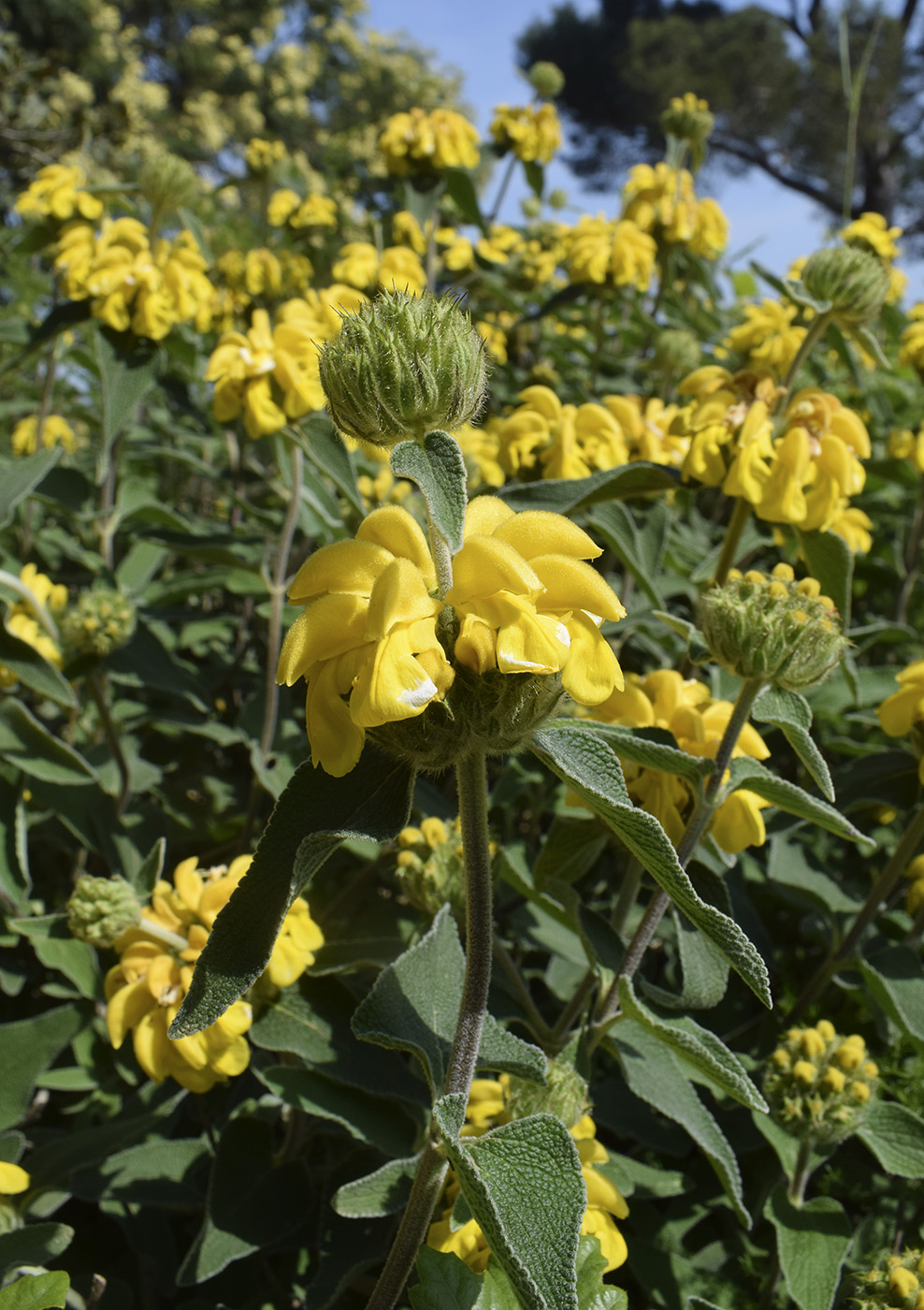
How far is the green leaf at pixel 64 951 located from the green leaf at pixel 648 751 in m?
0.97

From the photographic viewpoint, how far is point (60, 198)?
2.36 m

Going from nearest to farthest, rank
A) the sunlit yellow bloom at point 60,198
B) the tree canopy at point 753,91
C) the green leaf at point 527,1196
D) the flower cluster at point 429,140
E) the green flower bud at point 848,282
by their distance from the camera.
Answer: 1. the green leaf at point 527,1196
2. the green flower bud at point 848,282
3. the sunlit yellow bloom at point 60,198
4. the flower cluster at point 429,140
5. the tree canopy at point 753,91

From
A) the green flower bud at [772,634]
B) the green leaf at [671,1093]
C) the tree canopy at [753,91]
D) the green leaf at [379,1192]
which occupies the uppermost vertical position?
the tree canopy at [753,91]

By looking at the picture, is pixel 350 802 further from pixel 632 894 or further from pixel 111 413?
pixel 111 413

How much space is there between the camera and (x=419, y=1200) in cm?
87

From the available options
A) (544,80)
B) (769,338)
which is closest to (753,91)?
(544,80)

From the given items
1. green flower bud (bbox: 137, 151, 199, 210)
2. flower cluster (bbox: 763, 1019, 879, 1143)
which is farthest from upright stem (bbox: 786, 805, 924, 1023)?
green flower bud (bbox: 137, 151, 199, 210)

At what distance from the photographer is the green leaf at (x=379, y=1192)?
99cm

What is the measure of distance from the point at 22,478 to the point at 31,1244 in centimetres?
129

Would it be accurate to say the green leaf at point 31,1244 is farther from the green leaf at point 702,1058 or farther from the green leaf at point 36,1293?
the green leaf at point 702,1058

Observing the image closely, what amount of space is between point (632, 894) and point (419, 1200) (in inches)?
19.7

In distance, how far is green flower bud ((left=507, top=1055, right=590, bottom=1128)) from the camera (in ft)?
3.30

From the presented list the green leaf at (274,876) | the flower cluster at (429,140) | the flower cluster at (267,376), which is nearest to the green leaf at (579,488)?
the green leaf at (274,876)

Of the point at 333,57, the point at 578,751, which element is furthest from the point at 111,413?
the point at 333,57
